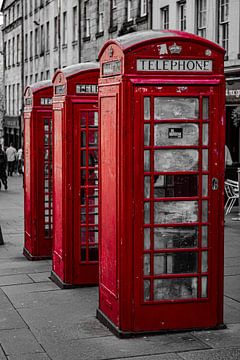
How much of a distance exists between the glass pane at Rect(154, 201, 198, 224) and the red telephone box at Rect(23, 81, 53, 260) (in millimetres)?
4797

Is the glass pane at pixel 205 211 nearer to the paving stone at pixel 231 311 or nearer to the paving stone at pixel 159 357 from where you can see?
the paving stone at pixel 231 311

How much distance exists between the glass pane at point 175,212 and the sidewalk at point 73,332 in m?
1.11

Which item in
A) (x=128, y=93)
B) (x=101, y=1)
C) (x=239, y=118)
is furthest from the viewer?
(x=101, y=1)

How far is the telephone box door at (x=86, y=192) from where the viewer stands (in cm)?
996

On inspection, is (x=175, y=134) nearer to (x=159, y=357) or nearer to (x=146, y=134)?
(x=146, y=134)

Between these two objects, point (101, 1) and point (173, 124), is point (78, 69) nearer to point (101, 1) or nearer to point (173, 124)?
point (173, 124)

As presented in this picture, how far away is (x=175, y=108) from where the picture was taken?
25.1ft

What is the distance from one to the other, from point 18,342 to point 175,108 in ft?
8.73

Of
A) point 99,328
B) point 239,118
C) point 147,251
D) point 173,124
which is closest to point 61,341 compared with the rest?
point 99,328

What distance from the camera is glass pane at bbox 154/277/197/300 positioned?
25.7 ft

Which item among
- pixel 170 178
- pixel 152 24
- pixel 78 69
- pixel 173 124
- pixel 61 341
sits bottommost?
pixel 61 341

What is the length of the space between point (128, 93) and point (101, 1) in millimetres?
32763

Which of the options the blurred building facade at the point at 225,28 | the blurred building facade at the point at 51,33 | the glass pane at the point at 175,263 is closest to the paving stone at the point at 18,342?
the glass pane at the point at 175,263

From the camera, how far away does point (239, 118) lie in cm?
2286
